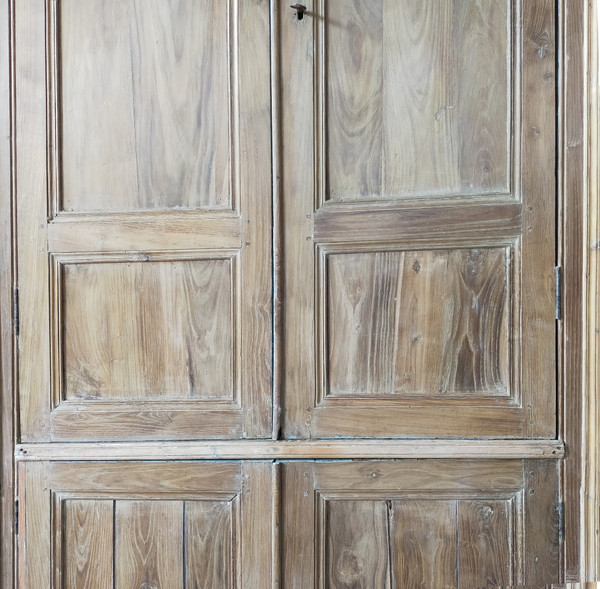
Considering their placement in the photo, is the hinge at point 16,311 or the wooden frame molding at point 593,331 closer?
the wooden frame molding at point 593,331

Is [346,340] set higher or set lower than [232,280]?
lower

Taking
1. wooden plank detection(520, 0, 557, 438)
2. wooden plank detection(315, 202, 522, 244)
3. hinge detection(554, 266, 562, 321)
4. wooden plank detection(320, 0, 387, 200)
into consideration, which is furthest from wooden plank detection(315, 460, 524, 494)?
wooden plank detection(320, 0, 387, 200)

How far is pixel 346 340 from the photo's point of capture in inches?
43.1

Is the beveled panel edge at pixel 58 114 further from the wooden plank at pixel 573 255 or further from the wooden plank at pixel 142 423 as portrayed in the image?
the wooden plank at pixel 573 255

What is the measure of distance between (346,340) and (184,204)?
0.46m

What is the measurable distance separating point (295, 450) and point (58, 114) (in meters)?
0.89

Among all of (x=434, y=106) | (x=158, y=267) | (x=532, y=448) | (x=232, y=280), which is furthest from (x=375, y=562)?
(x=434, y=106)

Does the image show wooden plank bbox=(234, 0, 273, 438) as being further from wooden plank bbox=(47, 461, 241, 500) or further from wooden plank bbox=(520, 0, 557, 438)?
wooden plank bbox=(520, 0, 557, 438)

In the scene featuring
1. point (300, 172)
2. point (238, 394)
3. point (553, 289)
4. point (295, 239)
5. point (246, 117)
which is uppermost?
point (246, 117)

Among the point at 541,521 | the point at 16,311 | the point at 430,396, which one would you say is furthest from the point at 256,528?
the point at 16,311

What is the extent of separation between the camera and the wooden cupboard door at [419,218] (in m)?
1.06

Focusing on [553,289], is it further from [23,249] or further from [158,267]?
[23,249]

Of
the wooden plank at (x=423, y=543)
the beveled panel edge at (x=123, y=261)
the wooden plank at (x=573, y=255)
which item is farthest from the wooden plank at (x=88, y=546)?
the wooden plank at (x=573, y=255)

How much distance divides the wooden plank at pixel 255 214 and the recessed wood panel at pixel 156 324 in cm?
4
